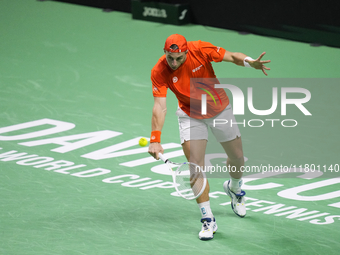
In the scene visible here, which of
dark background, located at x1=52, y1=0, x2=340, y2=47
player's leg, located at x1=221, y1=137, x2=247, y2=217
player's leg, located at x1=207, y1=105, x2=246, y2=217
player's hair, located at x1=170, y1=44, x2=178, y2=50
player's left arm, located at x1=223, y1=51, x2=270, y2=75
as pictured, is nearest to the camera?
player's hair, located at x1=170, y1=44, x2=178, y2=50

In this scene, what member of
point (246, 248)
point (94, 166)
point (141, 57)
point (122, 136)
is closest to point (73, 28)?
point (141, 57)

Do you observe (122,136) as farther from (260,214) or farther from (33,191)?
(260,214)

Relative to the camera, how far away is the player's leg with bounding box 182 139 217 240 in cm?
691

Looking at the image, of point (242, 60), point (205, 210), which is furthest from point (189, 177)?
point (242, 60)

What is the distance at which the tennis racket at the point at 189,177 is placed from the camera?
6738mm

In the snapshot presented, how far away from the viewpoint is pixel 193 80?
7055 mm

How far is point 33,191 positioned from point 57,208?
652mm

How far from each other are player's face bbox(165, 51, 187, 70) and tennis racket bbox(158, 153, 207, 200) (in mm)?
973

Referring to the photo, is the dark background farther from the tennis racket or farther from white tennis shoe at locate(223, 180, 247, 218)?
the tennis racket

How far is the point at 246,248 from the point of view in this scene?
675cm

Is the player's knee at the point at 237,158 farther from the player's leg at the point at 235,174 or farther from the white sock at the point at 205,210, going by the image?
the white sock at the point at 205,210

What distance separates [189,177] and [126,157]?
8.84ft

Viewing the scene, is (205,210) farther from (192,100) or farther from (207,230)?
(192,100)

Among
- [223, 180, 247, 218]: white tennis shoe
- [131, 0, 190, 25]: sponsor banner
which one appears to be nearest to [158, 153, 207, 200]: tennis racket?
[223, 180, 247, 218]: white tennis shoe
